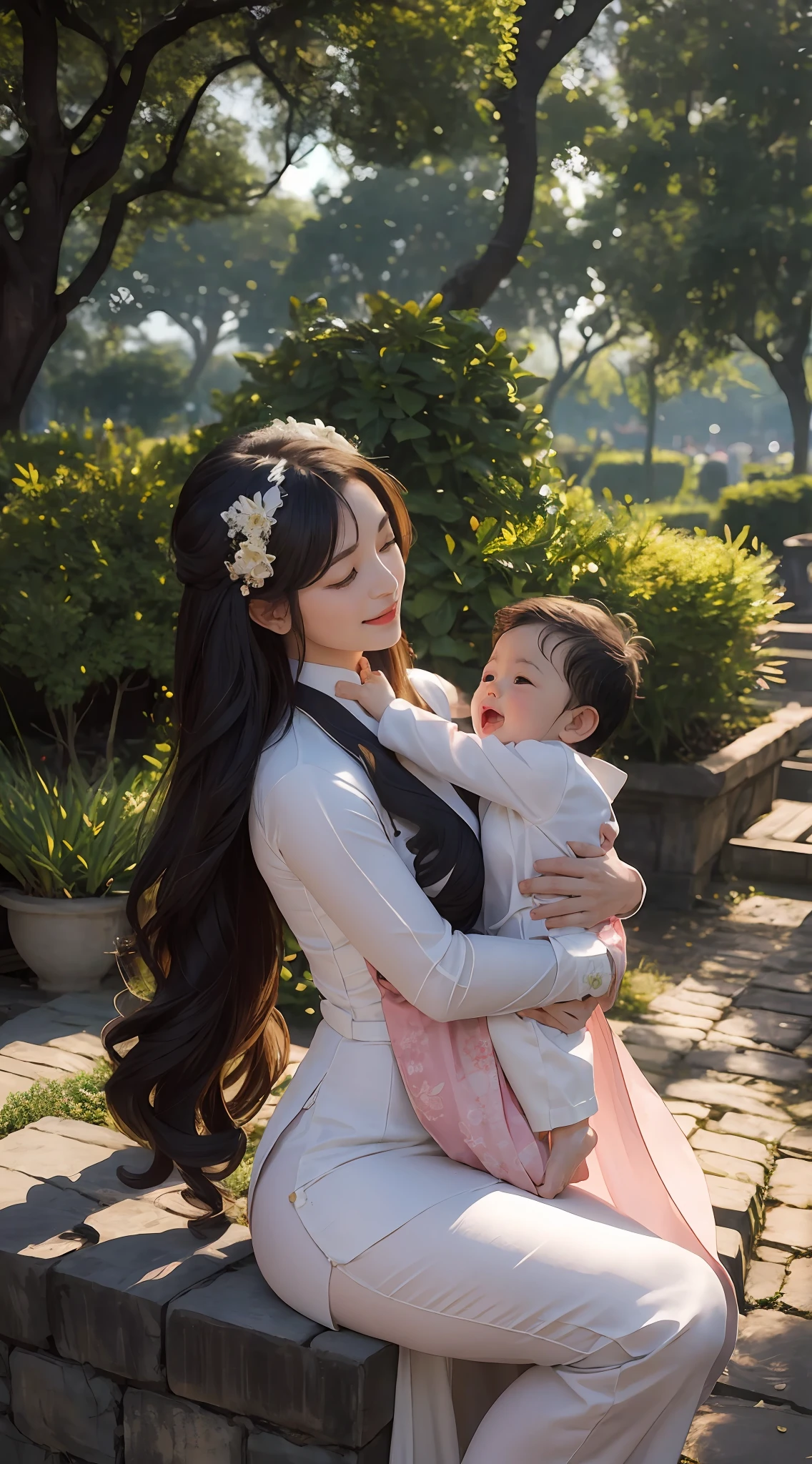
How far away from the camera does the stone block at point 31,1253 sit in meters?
2.37

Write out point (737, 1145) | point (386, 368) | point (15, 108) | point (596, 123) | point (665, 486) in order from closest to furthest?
point (737, 1145), point (386, 368), point (15, 108), point (596, 123), point (665, 486)

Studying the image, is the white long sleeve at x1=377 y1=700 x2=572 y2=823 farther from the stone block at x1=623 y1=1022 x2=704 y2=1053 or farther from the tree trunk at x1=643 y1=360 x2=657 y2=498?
the tree trunk at x1=643 y1=360 x2=657 y2=498

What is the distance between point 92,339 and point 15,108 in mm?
42106

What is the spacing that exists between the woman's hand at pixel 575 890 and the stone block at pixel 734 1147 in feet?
6.00

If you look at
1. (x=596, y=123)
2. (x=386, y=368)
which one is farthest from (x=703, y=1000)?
(x=596, y=123)

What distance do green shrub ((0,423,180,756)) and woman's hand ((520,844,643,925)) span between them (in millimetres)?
4525

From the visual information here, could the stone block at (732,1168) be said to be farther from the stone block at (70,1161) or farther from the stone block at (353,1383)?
the stone block at (353,1383)

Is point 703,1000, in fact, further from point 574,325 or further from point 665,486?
point 665,486

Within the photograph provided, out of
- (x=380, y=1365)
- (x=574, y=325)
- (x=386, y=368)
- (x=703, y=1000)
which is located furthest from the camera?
(x=574, y=325)

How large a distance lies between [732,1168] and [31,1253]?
2.13 metres

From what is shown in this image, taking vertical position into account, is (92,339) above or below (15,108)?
above

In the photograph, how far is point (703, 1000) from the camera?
18.5 ft

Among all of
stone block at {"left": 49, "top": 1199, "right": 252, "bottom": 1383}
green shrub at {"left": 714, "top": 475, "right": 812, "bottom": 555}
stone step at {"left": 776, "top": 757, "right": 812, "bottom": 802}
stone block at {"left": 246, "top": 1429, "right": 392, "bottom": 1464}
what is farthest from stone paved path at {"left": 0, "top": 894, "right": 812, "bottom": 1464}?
green shrub at {"left": 714, "top": 475, "right": 812, "bottom": 555}

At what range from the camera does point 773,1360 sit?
306 cm
